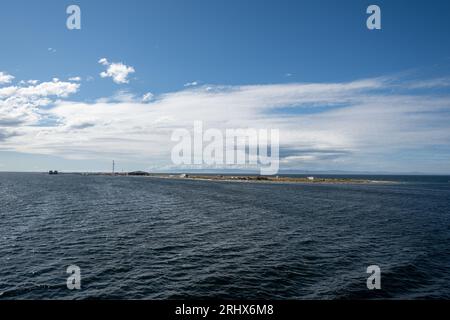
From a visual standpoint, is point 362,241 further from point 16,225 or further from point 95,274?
point 16,225

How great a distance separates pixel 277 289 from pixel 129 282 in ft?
40.1

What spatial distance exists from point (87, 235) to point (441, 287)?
4115 centimetres

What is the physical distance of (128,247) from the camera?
37344 millimetres

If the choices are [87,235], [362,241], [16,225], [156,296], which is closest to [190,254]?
[156,296]

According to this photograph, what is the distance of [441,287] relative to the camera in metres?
26.2
